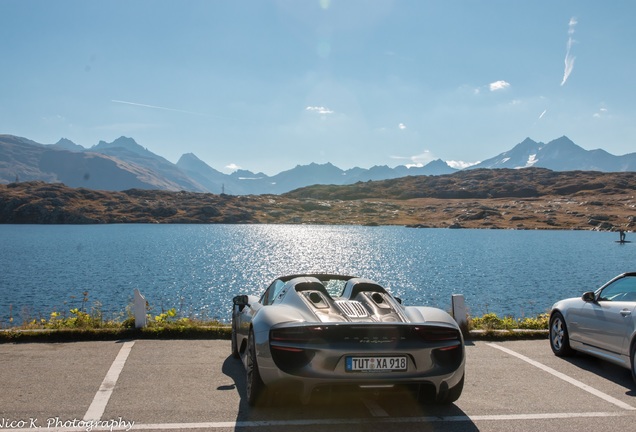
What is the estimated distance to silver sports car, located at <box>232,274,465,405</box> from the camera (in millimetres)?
5875

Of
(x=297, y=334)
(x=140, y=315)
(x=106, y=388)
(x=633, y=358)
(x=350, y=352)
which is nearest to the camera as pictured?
(x=350, y=352)

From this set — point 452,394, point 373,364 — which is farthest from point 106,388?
point 452,394

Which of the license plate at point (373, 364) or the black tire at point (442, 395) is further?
the black tire at point (442, 395)

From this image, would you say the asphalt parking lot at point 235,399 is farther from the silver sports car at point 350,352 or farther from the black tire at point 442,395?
the silver sports car at point 350,352

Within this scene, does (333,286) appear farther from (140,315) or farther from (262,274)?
(262,274)

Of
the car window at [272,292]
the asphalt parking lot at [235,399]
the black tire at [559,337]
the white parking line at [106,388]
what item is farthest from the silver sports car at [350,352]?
the black tire at [559,337]

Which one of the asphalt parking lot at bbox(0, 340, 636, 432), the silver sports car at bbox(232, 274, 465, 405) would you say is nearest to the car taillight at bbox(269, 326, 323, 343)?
the silver sports car at bbox(232, 274, 465, 405)

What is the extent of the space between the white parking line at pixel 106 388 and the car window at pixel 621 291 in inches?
312

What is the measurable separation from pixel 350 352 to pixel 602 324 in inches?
201

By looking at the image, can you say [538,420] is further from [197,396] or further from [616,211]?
[616,211]

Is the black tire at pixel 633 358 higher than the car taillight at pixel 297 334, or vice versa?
the car taillight at pixel 297 334

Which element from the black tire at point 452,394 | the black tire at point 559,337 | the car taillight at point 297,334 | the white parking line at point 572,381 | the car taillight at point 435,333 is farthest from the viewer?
the black tire at point 559,337

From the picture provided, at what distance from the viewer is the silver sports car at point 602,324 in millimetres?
8008

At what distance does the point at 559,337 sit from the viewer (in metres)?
10.1
